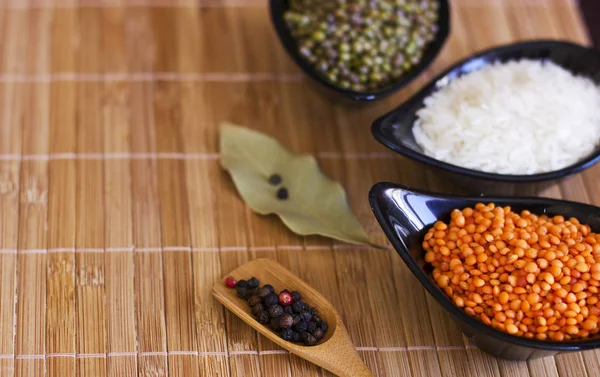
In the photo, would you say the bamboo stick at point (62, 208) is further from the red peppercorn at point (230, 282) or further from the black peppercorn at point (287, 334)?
the black peppercorn at point (287, 334)

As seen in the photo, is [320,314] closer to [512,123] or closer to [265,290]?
[265,290]

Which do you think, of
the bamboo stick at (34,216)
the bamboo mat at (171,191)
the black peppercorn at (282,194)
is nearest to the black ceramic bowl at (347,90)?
the bamboo mat at (171,191)

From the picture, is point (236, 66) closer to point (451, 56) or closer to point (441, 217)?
point (451, 56)

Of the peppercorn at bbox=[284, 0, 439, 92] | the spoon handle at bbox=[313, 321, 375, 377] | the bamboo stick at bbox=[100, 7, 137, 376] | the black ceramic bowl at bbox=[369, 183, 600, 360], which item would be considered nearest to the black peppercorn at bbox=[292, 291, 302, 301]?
the spoon handle at bbox=[313, 321, 375, 377]

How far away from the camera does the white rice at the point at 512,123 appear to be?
68.4 inches

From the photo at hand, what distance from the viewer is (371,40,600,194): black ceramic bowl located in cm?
167

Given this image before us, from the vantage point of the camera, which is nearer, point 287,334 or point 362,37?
point 287,334

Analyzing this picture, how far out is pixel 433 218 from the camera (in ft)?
5.33

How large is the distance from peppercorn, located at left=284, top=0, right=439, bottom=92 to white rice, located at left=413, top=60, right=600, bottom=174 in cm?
16

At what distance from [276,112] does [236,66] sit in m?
0.21

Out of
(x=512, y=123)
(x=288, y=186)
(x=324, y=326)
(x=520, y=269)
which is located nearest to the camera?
(x=520, y=269)

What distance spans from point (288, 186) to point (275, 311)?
42 cm

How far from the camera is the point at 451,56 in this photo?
7.34 feet

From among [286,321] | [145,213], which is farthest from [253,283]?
[145,213]
